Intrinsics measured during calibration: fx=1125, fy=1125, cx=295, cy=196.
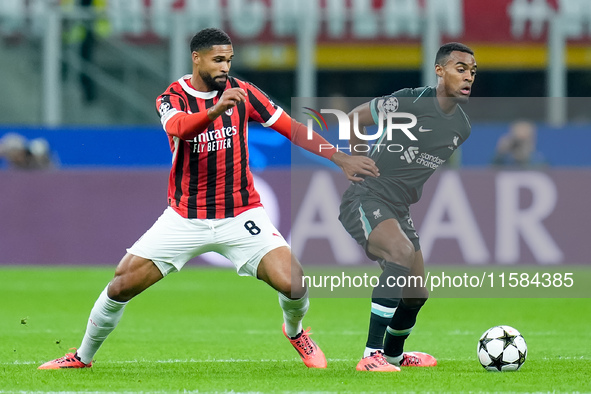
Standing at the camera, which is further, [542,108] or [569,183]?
[542,108]

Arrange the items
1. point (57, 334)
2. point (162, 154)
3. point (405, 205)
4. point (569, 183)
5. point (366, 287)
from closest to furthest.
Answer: point (405, 205), point (57, 334), point (366, 287), point (569, 183), point (162, 154)

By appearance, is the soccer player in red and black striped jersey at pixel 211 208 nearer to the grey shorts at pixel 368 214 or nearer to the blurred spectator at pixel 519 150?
the grey shorts at pixel 368 214

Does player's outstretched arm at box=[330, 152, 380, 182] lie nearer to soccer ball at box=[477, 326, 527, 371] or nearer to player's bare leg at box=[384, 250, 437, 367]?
player's bare leg at box=[384, 250, 437, 367]

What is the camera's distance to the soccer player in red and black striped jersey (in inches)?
274

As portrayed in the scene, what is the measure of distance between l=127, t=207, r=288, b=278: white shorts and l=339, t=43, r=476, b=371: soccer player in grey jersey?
681mm

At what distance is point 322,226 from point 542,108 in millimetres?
8637

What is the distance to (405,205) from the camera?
7.57m

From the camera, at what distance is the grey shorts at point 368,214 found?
24.2 feet

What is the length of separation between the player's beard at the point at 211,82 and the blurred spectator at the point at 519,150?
893 centimetres

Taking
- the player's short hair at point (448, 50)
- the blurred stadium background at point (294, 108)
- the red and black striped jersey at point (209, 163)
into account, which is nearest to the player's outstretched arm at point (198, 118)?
the red and black striped jersey at point (209, 163)

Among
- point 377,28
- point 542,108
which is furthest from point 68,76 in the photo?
point 542,108

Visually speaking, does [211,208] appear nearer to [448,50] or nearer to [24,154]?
[448,50]

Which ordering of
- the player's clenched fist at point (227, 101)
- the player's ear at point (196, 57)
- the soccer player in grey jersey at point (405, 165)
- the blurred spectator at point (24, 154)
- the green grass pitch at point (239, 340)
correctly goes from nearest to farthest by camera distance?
the player's clenched fist at point (227, 101), the green grass pitch at point (239, 340), the player's ear at point (196, 57), the soccer player in grey jersey at point (405, 165), the blurred spectator at point (24, 154)

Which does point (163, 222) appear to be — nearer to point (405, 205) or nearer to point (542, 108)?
point (405, 205)
